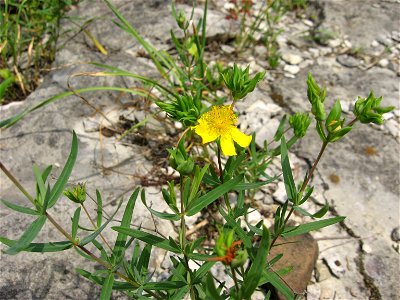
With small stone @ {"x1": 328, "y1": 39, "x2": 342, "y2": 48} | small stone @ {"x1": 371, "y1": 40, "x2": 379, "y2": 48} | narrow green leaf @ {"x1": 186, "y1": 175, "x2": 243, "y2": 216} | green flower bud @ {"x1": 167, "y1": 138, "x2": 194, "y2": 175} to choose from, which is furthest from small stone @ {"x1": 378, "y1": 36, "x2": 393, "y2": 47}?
green flower bud @ {"x1": 167, "y1": 138, "x2": 194, "y2": 175}

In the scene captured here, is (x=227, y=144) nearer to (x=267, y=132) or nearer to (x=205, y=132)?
(x=205, y=132)

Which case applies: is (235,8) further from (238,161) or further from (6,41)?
(238,161)

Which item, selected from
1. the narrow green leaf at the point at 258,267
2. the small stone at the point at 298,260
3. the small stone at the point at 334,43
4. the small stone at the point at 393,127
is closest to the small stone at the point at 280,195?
the small stone at the point at 298,260

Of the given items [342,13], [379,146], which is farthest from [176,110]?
[342,13]

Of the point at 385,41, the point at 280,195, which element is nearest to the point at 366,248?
the point at 280,195

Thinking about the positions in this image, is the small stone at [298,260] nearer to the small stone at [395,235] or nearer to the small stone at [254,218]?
the small stone at [254,218]

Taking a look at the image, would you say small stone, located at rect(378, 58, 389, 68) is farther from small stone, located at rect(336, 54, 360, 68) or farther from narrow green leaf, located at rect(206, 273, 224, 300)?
narrow green leaf, located at rect(206, 273, 224, 300)
